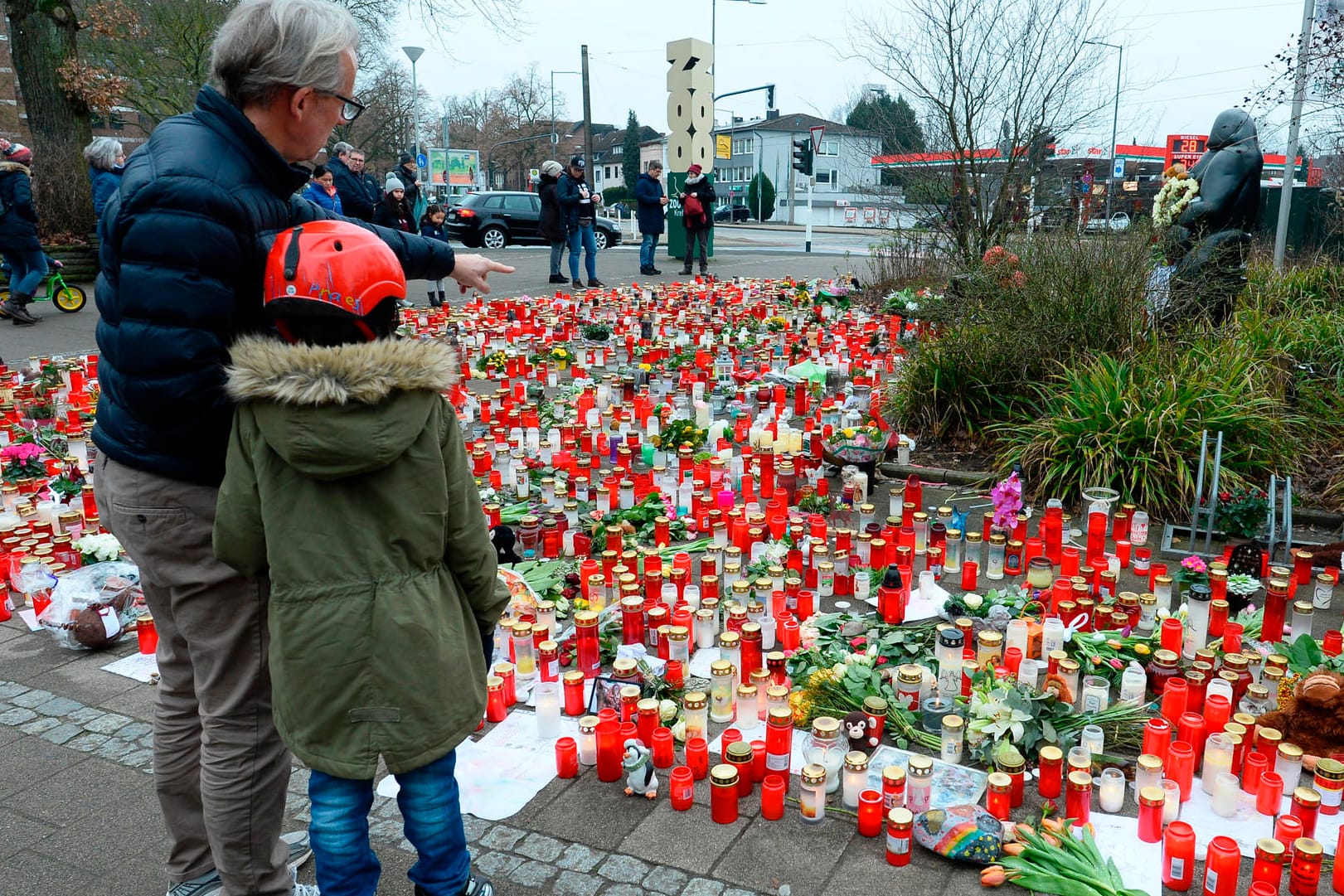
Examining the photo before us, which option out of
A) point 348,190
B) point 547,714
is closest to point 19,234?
point 348,190

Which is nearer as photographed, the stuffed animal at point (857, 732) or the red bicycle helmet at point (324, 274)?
the red bicycle helmet at point (324, 274)

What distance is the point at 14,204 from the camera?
10.4 metres

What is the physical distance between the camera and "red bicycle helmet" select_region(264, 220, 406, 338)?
5.89ft

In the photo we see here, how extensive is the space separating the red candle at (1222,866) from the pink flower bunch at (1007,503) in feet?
7.82

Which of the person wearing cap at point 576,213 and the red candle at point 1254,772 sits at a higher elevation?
the person wearing cap at point 576,213

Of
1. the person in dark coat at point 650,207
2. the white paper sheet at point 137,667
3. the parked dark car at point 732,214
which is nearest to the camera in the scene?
the white paper sheet at point 137,667

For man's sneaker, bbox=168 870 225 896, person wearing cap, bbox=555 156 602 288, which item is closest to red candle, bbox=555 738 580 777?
man's sneaker, bbox=168 870 225 896

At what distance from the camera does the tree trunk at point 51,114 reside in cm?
1433

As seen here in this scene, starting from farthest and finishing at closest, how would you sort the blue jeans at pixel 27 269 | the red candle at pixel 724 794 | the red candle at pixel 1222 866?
the blue jeans at pixel 27 269
the red candle at pixel 724 794
the red candle at pixel 1222 866

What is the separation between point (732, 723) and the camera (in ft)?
10.4

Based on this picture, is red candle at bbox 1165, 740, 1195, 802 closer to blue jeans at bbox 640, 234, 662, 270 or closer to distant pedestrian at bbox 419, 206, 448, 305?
distant pedestrian at bbox 419, 206, 448, 305

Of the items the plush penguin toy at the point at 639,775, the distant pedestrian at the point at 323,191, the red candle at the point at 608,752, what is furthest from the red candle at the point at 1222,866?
the distant pedestrian at the point at 323,191

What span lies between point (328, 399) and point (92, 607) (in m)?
2.70

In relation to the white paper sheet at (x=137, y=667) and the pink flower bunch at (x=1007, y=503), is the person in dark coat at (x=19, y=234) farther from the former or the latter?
the pink flower bunch at (x=1007, y=503)
